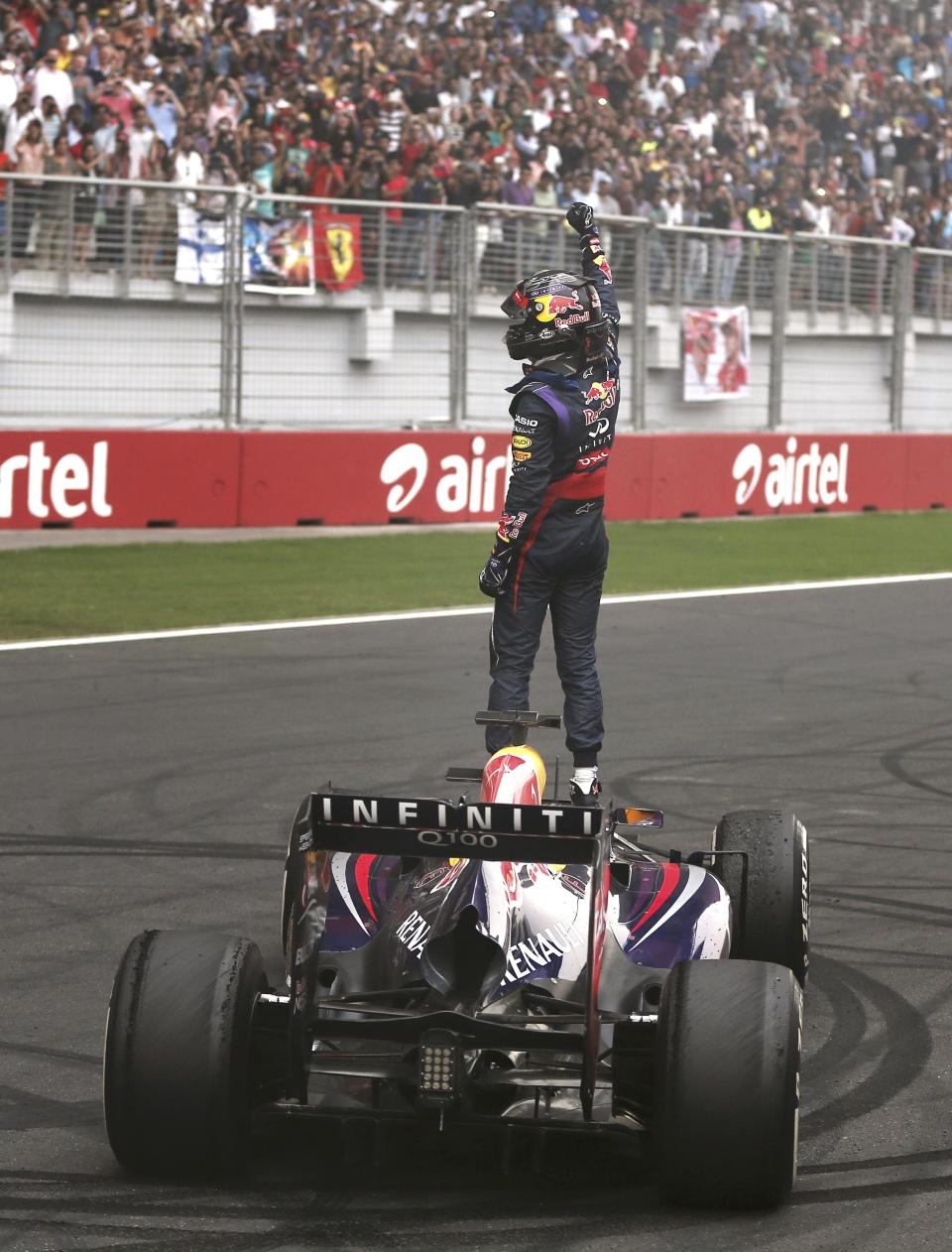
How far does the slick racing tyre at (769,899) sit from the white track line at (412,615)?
20.3 ft

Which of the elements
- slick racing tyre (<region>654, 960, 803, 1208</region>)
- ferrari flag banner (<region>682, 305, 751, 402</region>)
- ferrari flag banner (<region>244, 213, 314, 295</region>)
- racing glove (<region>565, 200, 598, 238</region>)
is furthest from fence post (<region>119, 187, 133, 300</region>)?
slick racing tyre (<region>654, 960, 803, 1208</region>)

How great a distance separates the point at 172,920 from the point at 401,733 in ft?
9.54

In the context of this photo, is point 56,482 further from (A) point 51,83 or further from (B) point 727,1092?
(B) point 727,1092

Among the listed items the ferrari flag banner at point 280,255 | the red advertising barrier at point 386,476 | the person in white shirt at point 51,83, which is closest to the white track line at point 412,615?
the red advertising barrier at point 386,476

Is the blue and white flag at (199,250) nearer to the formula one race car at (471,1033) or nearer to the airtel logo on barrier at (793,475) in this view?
the airtel logo on barrier at (793,475)

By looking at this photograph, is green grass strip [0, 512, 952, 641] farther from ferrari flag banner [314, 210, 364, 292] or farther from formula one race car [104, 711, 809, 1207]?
formula one race car [104, 711, 809, 1207]

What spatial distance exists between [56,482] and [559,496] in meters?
8.93

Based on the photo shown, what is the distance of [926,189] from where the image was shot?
27.4 m

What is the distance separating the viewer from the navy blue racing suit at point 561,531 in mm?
6301

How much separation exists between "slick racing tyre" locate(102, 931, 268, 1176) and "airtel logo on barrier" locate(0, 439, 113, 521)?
1113cm

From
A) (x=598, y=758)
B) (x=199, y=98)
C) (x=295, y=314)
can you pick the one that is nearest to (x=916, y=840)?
(x=598, y=758)

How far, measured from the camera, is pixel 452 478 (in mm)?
16812

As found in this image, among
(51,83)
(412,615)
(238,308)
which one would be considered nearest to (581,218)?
(412,615)

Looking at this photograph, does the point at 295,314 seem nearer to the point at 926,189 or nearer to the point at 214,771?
the point at 214,771
